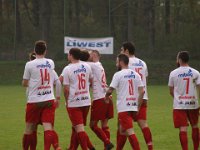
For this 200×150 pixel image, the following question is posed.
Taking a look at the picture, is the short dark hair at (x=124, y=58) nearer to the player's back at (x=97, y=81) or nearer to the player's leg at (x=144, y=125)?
the player's leg at (x=144, y=125)

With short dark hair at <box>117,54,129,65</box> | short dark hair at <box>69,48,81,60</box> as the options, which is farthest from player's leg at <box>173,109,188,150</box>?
→ short dark hair at <box>69,48,81,60</box>

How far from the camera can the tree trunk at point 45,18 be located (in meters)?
43.7

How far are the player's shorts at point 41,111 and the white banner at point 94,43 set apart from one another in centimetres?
2869

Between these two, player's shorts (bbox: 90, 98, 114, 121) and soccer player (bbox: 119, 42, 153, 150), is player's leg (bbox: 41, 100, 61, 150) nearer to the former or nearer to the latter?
player's shorts (bbox: 90, 98, 114, 121)

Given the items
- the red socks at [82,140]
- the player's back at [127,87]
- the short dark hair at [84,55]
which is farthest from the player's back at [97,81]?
the player's back at [127,87]

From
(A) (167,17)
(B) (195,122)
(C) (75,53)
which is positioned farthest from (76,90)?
(A) (167,17)

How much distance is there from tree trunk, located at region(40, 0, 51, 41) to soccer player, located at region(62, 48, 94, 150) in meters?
31.2

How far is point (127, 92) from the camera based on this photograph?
11.8 meters

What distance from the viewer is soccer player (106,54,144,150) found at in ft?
38.7

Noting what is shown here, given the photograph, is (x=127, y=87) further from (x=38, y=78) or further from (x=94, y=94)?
(x=94, y=94)

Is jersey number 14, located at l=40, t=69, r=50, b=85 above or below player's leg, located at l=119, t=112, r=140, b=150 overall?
above

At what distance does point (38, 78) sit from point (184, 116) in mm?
2822

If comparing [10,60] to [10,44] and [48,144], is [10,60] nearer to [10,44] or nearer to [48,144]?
[10,44]

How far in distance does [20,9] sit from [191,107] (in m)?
34.7
